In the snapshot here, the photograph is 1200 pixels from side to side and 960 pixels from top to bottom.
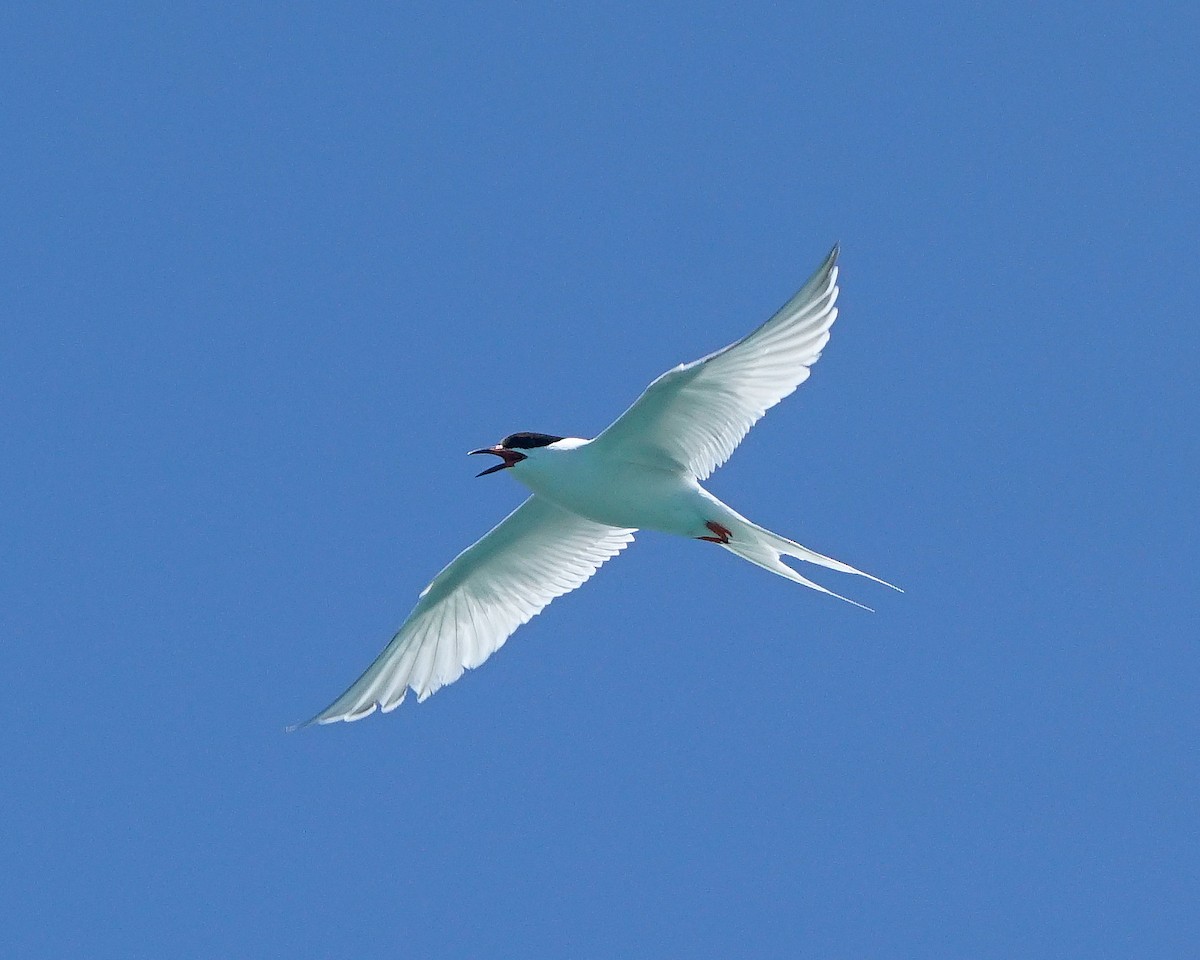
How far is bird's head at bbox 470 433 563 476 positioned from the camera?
12852mm

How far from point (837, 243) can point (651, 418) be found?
72.8 inches

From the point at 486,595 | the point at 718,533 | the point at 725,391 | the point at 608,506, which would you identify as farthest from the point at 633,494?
the point at 486,595

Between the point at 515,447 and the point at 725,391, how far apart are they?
168cm

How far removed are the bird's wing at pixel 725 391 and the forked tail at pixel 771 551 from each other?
52 centimetres

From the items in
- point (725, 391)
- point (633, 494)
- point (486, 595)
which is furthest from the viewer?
point (486, 595)

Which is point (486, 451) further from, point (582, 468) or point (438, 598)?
point (438, 598)

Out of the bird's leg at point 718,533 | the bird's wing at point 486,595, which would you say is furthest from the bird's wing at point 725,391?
the bird's wing at point 486,595

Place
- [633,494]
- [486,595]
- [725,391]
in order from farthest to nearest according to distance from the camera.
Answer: [486,595], [633,494], [725,391]

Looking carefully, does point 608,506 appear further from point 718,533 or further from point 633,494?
point 718,533

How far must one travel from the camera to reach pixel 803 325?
11680mm

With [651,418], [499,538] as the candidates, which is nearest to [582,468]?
[651,418]

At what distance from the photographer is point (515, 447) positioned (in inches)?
508

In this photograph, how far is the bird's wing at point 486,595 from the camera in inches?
549

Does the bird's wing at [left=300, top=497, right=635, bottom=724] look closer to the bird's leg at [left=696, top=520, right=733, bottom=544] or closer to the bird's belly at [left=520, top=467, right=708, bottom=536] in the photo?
the bird's belly at [left=520, top=467, right=708, bottom=536]
